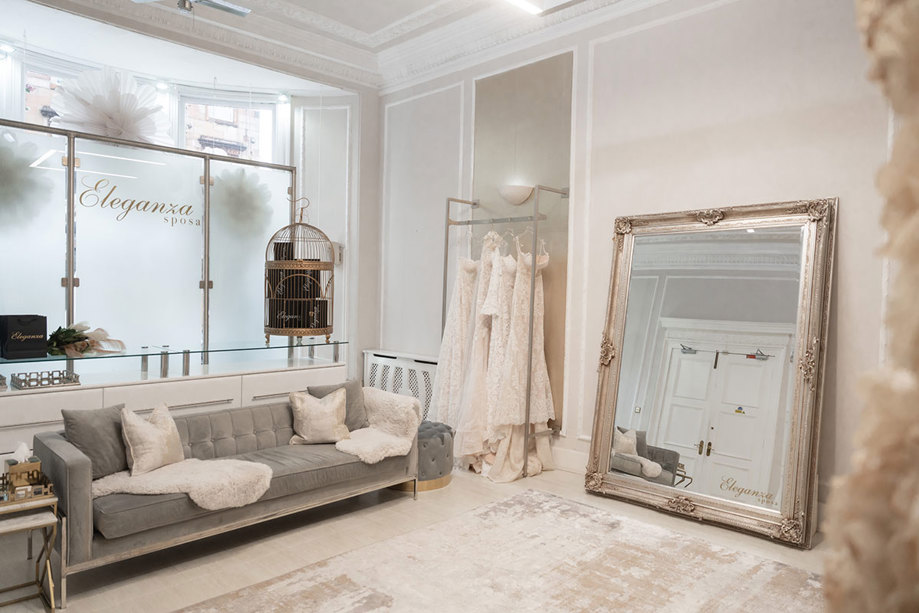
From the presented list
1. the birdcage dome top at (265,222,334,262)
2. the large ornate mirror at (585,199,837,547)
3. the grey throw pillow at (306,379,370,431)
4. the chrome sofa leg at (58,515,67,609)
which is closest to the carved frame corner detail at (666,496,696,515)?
the large ornate mirror at (585,199,837,547)

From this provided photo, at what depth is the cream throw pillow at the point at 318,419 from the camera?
4.05 meters

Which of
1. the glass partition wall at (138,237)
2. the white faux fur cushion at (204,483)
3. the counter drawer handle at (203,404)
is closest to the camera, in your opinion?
the white faux fur cushion at (204,483)

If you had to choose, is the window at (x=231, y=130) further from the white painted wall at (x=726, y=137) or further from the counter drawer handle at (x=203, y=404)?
the counter drawer handle at (x=203, y=404)

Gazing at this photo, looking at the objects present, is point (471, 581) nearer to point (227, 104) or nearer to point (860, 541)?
point (860, 541)

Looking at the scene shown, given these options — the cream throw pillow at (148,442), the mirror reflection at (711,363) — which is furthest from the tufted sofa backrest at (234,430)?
the mirror reflection at (711,363)

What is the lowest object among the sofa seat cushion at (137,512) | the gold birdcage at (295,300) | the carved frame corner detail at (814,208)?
the sofa seat cushion at (137,512)

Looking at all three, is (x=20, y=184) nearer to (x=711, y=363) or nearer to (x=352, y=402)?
(x=352, y=402)

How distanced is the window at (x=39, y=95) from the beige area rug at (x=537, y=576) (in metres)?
4.45

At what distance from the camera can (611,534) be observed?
366 centimetres

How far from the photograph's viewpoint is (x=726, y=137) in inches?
165

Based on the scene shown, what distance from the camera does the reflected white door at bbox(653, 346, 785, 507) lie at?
12.4 ft

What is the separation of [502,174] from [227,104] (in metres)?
2.94

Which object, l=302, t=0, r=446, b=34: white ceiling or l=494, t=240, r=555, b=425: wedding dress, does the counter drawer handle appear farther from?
l=302, t=0, r=446, b=34: white ceiling

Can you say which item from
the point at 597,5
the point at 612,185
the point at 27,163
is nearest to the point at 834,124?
the point at 612,185
